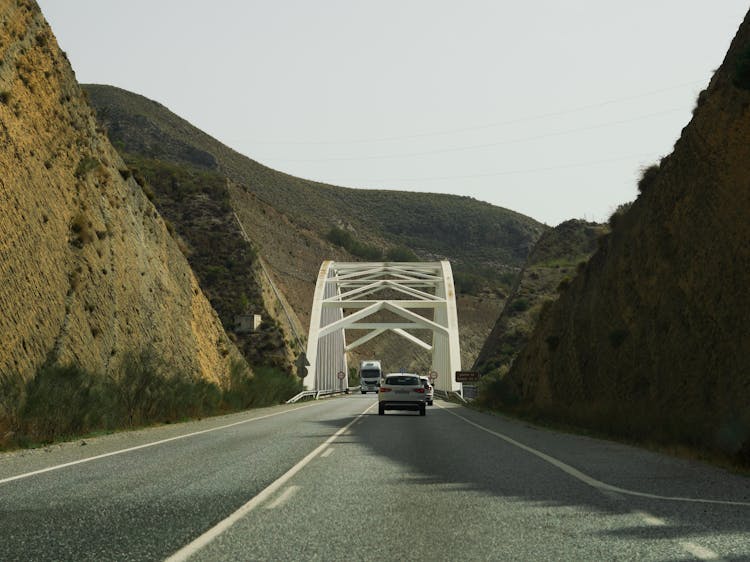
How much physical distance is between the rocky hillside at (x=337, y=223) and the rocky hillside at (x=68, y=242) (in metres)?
62.8

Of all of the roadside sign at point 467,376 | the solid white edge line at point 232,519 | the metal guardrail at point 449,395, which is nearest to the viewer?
the solid white edge line at point 232,519

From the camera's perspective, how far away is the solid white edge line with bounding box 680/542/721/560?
711cm

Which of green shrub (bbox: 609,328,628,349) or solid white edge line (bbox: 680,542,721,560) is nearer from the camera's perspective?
solid white edge line (bbox: 680,542,721,560)

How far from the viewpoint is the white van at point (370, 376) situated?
326ft

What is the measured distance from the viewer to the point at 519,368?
164 ft

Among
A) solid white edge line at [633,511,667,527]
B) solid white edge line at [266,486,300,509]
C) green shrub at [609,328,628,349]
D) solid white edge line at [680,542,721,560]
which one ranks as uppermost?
green shrub at [609,328,628,349]

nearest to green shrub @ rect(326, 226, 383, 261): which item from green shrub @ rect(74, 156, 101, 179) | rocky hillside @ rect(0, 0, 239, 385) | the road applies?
rocky hillside @ rect(0, 0, 239, 385)

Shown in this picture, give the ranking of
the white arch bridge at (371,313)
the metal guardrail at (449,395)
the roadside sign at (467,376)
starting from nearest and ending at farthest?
the roadside sign at (467,376), the metal guardrail at (449,395), the white arch bridge at (371,313)

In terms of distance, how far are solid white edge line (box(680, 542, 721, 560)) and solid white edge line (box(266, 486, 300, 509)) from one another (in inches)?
169

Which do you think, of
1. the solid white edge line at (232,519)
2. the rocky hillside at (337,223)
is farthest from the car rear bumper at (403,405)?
the rocky hillside at (337,223)

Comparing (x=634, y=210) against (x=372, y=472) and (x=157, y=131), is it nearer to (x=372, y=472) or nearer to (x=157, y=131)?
(x=372, y=472)

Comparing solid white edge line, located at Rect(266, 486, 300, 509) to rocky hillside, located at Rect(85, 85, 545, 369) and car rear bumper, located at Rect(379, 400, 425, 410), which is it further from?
rocky hillside, located at Rect(85, 85, 545, 369)

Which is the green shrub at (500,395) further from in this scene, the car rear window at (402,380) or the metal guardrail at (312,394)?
the metal guardrail at (312,394)

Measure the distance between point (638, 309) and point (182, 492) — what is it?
23195 mm
